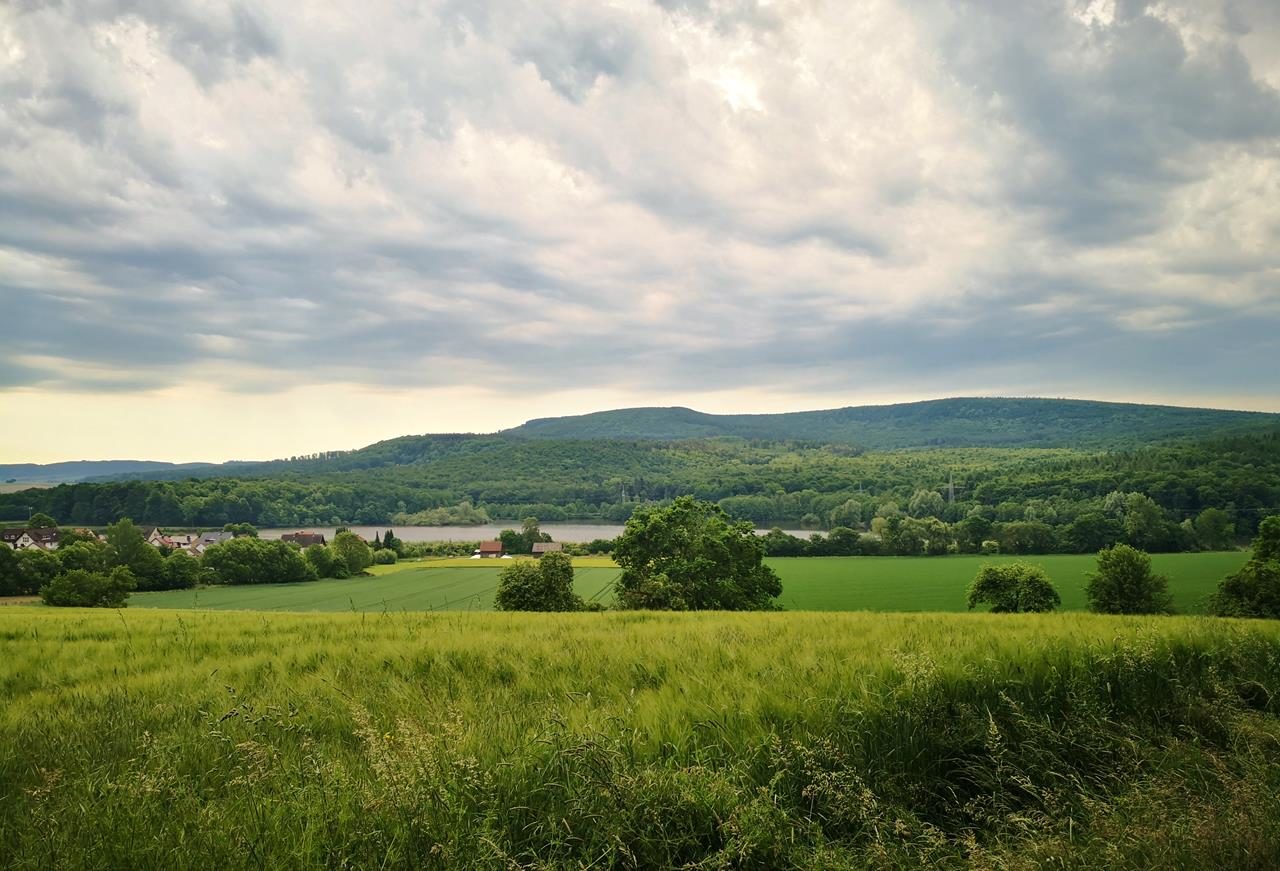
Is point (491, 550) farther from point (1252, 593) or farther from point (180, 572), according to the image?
point (1252, 593)

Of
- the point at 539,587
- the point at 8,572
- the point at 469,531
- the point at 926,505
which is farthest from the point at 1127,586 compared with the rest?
the point at 469,531

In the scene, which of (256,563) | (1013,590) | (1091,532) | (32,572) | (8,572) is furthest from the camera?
(1091,532)

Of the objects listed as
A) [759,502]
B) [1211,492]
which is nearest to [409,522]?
[759,502]

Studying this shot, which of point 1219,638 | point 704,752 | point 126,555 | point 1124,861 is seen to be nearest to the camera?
point 1124,861

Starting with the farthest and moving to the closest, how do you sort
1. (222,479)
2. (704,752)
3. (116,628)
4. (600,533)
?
(222,479)
(600,533)
(116,628)
(704,752)

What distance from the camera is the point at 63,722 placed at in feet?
15.3

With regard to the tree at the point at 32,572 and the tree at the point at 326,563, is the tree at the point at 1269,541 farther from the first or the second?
the tree at the point at 32,572

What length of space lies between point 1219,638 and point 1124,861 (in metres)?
5.08

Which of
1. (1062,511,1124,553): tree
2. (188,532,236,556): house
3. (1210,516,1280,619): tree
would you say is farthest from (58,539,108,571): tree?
(1062,511,1124,553): tree

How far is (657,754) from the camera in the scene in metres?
4.09

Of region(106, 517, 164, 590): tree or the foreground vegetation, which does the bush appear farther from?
the foreground vegetation

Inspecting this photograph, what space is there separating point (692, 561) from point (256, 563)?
60.2 meters

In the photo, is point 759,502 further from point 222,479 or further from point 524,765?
point 524,765

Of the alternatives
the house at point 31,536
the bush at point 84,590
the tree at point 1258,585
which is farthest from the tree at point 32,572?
the tree at point 1258,585
